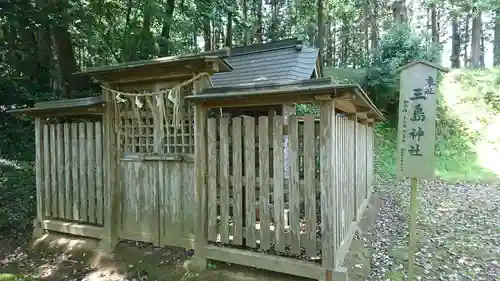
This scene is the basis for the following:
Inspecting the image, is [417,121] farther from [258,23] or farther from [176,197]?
[258,23]

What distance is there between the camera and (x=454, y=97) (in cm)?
1590

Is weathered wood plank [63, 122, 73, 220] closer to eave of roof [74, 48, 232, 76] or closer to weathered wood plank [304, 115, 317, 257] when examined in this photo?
eave of roof [74, 48, 232, 76]

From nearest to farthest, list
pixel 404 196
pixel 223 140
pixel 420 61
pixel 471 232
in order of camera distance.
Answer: pixel 420 61, pixel 223 140, pixel 471 232, pixel 404 196

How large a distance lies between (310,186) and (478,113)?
47.1 feet

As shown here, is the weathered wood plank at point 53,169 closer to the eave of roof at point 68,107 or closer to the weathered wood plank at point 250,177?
the eave of roof at point 68,107

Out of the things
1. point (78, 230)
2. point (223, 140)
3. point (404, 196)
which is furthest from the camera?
point (404, 196)

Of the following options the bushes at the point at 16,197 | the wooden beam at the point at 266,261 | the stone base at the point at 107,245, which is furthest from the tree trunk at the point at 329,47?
the wooden beam at the point at 266,261

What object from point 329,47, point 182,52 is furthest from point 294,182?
point 329,47

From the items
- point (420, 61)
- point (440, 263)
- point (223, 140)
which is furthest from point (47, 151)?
point (440, 263)

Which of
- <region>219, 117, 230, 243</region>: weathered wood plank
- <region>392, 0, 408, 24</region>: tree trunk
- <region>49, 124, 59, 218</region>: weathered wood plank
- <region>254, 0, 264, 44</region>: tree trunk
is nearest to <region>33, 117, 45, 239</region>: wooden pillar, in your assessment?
<region>49, 124, 59, 218</region>: weathered wood plank

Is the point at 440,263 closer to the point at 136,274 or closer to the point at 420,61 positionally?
the point at 420,61

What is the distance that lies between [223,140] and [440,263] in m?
3.94

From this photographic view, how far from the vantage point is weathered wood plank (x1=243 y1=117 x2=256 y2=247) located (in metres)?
4.55

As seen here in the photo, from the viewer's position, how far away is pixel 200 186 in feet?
16.0
